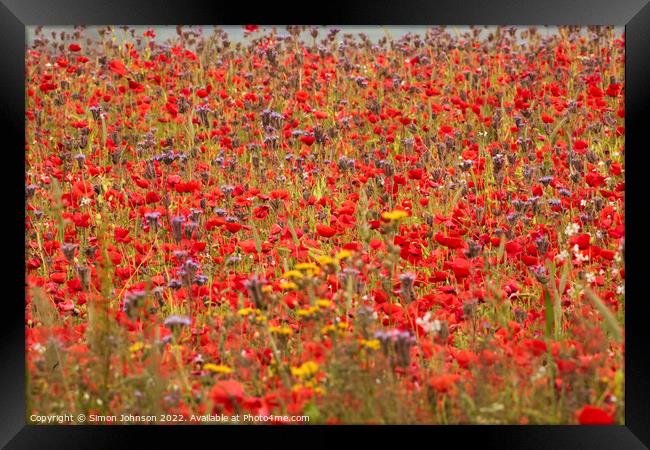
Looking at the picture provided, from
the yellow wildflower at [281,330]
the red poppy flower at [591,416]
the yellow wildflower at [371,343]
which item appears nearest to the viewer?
the red poppy flower at [591,416]

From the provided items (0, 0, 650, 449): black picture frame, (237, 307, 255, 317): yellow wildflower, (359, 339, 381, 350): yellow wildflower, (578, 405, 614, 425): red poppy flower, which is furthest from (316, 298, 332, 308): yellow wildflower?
(578, 405, 614, 425): red poppy flower

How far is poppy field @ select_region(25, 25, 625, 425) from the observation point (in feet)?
10.1

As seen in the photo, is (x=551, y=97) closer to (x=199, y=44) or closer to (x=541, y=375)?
(x=199, y=44)

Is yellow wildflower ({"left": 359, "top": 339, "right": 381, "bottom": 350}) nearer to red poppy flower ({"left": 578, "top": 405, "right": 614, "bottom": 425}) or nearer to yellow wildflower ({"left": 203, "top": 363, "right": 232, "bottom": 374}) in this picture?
yellow wildflower ({"left": 203, "top": 363, "right": 232, "bottom": 374})

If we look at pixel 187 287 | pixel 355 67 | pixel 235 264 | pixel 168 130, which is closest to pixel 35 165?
pixel 168 130

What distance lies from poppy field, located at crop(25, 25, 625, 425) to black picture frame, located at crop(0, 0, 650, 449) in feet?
0.23

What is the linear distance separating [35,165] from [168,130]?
1082 mm
